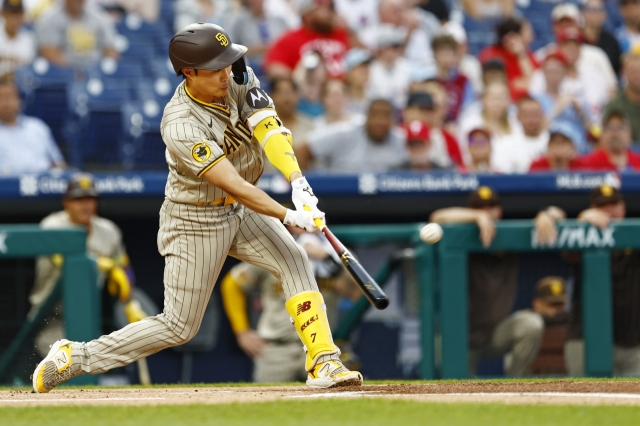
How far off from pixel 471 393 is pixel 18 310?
312 centimetres

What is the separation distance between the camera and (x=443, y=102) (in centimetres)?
900

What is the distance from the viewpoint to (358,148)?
7680mm

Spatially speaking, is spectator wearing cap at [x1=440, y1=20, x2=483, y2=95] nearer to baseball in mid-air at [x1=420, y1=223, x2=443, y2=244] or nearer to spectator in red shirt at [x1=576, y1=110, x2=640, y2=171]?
spectator in red shirt at [x1=576, y1=110, x2=640, y2=171]

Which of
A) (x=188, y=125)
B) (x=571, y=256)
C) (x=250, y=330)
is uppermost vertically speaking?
(x=188, y=125)

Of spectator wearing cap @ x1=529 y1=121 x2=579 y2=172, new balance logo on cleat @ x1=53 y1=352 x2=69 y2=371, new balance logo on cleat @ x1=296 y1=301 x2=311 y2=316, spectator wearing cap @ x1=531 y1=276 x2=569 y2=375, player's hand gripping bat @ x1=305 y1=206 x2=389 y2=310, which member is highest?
spectator wearing cap @ x1=529 y1=121 x2=579 y2=172

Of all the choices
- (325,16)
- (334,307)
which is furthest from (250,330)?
(325,16)

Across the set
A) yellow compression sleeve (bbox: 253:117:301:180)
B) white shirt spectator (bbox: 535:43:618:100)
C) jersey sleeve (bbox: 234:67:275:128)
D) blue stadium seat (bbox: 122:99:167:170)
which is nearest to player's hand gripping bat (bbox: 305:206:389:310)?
yellow compression sleeve (bbox: 253:117:301:180)

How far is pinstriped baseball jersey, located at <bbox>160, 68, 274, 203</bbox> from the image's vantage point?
4121 millimetres

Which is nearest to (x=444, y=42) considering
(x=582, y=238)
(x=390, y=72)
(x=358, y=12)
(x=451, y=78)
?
(x=451, y=78)

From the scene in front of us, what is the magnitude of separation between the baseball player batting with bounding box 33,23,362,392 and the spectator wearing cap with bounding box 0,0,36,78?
5030mm

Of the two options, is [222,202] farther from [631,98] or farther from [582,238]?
[631,98]

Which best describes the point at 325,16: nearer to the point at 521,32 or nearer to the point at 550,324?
the point at 521,32

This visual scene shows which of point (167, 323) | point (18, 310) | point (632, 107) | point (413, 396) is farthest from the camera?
point (632, 107)

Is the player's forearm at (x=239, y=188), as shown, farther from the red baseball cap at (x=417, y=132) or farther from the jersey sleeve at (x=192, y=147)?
the red baseball cap at (x=417, y=132)
